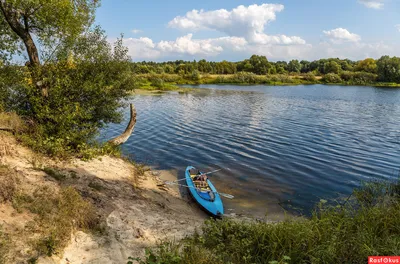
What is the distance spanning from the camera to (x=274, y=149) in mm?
22031

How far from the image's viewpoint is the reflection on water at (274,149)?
1534 centimetres

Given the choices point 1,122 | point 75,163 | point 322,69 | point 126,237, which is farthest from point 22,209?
point 322,69

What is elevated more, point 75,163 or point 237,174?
point 75,163

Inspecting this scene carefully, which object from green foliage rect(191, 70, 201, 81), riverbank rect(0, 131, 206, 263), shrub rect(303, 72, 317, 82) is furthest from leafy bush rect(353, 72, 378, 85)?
riverbank rect(0, 131, 206, 263)

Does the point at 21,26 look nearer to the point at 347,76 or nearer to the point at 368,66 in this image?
the point at 347,76

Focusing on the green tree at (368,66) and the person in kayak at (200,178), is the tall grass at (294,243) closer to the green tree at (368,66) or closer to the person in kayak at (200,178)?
the person in kayak at (200,178)

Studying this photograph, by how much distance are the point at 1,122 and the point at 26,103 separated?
7.88 ft

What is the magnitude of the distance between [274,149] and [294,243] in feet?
53.3

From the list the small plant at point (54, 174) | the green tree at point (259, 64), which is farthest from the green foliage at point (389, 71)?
the small plant at point (54, 174)

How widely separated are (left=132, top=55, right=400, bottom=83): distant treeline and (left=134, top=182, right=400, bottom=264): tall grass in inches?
3695

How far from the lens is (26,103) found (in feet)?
45.4

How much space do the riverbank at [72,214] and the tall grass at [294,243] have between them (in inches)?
45.2

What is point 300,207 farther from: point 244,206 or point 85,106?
point 85,106
